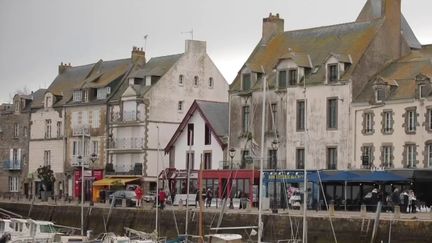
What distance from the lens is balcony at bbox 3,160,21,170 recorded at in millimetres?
89125

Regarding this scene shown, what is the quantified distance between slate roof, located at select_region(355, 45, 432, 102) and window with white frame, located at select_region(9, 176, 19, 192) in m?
39.3

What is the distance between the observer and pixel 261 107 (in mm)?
66562

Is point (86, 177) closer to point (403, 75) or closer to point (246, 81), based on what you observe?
point (246, 81)

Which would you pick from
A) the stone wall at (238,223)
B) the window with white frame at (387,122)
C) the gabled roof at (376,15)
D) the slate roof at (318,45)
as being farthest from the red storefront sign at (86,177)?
the window with white frame at (387,122)

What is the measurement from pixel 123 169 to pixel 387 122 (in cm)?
2665

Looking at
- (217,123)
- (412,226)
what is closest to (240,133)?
(217,123)

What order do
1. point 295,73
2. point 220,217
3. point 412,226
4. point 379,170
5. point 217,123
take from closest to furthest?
point 412,226
point 220,217
point 379,170
point 295,73
point 217,123

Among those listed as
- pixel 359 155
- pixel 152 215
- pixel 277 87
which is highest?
pixel 277 87

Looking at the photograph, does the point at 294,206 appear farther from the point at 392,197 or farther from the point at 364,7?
the point at 364,7

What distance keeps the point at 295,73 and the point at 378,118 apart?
24.8 feet

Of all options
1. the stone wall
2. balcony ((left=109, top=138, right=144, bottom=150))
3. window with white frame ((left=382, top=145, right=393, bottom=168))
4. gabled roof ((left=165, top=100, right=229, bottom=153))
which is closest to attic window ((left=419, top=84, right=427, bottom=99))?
window with white frame ((left=382, top=145, right=393, bottom=168))

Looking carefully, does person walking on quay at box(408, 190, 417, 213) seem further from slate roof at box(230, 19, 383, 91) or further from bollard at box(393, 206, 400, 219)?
slate roof at box(230, 19, 383, 91)

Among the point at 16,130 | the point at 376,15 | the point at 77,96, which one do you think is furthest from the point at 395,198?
the point at 16,130

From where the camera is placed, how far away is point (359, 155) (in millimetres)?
59562
